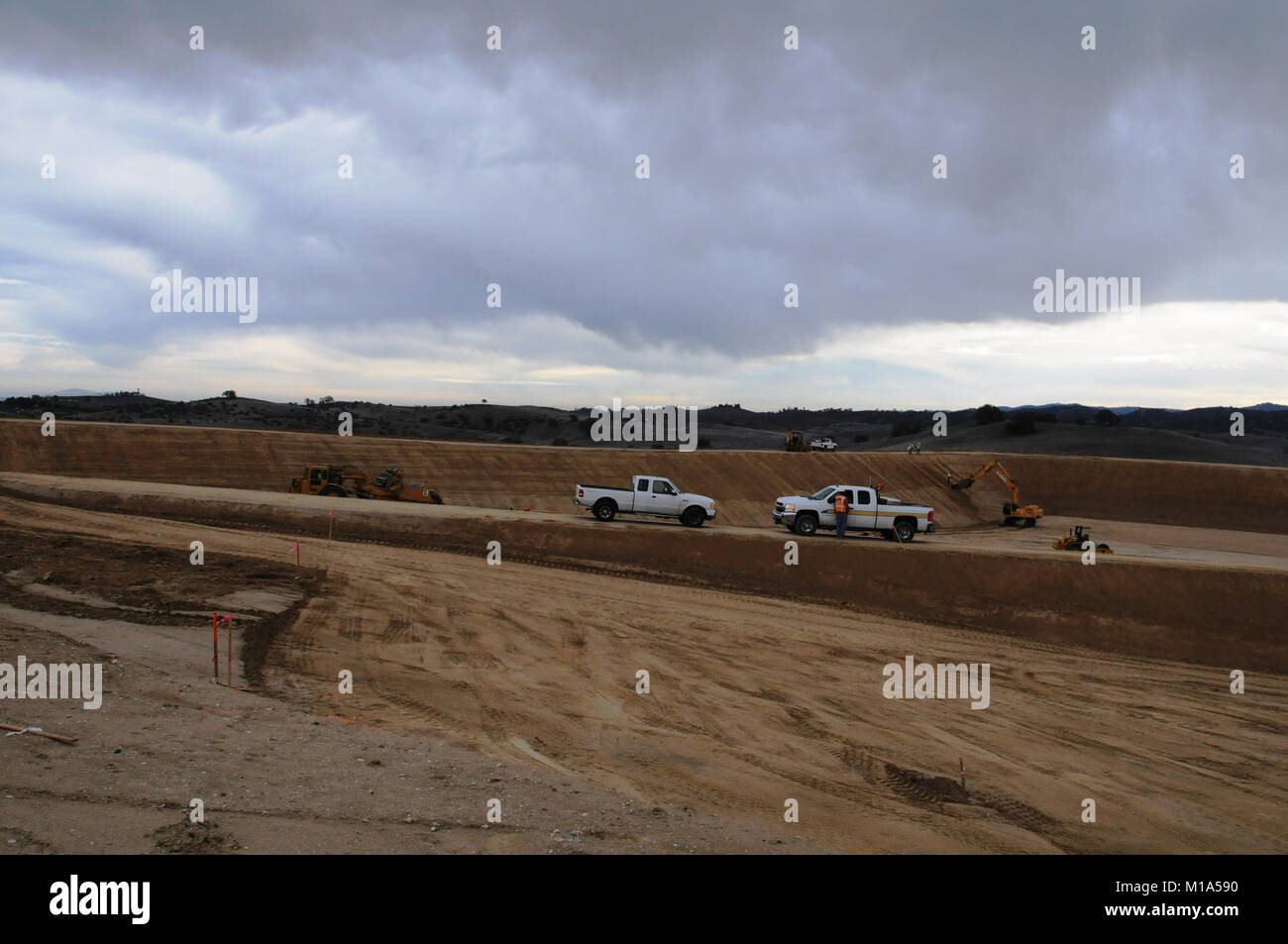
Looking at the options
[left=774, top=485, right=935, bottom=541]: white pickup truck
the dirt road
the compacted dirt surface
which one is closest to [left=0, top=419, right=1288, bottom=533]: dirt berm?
the compacted dirt surface

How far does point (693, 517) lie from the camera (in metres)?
29.4

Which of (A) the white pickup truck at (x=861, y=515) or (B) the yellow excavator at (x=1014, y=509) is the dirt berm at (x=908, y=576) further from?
(B) the yellow excavator at (x=1014, y=509)

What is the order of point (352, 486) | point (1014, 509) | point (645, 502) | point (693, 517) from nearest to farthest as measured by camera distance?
point (645, 502) → point (693, 517) → point (352, 486) → point (1014, 509)

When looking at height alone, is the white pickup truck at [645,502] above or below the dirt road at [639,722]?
above

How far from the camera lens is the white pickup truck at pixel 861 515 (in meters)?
28.0

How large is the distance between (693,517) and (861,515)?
5.73 meters

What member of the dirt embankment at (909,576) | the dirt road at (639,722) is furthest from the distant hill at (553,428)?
the dirt road at (639,722)

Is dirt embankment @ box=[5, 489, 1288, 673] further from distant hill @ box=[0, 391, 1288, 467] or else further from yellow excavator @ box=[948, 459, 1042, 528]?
distant hill @ box=[0, 391, 1288, 467]

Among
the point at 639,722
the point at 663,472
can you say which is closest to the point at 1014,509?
the point at 663,472

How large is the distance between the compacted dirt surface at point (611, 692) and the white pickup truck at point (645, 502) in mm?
1773

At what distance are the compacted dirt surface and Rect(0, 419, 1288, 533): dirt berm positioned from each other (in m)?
13.3

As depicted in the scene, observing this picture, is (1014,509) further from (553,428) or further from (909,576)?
(553,428)

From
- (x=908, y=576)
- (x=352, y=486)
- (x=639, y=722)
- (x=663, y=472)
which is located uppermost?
(x=663, y=472)

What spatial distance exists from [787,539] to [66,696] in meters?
19.2
